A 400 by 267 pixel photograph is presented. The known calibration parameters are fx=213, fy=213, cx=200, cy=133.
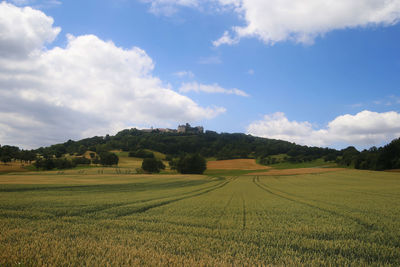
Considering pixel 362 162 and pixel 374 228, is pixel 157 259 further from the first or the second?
pixel 362 162

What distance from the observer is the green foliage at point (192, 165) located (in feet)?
292

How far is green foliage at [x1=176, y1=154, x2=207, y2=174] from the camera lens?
89062 millimetres

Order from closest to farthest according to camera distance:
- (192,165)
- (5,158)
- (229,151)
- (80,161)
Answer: (192,165), (5,158), (80,161), (229,151)

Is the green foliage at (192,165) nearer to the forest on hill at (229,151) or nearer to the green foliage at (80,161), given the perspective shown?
the forest on hill at (229,151)

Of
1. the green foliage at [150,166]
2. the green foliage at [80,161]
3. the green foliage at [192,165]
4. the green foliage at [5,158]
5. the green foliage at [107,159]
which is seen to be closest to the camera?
the green foliage at [150,166]

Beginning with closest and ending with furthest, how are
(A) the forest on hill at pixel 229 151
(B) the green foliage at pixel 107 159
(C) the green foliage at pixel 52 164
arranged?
(A) the forest on hill at pixel 229 151 < (C) the green foliage at pixel 52 164 < (B) the green foliage at pixel 107 159

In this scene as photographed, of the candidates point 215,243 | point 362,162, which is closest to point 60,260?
point 215,243

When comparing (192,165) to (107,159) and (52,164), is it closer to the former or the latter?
(107,159)

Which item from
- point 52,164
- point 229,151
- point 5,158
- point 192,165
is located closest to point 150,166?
point 192,165

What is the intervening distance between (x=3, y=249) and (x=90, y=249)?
2.25 metres

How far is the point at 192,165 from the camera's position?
89062 mm

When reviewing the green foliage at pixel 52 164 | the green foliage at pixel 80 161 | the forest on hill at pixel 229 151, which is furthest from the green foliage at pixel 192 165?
the green foliage at pixel 80 161

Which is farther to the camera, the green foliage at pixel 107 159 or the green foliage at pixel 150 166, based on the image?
the green foliage at pixel 107 159

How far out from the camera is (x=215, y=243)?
23.1 ft
